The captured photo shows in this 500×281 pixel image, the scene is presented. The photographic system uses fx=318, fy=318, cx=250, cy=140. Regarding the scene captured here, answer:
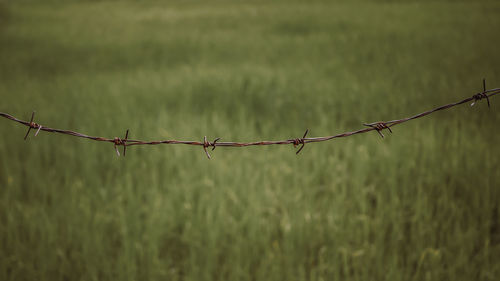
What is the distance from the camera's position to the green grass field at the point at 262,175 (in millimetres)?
1820

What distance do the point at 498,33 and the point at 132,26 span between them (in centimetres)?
942

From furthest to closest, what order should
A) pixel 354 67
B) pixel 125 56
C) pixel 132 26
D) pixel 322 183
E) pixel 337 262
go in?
pixel 132 26 < pixel 125 56 < pixel 354 67 < pixel 322 183 < pixel 337 262

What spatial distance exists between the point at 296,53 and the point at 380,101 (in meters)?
2.87

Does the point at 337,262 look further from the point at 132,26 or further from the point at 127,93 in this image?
the point at 132,26

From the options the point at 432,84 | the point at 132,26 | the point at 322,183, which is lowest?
the point at 322,183

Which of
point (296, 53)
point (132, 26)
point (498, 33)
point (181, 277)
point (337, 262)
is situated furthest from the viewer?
point (132, 26)

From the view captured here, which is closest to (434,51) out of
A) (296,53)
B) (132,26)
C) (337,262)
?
(296,53)

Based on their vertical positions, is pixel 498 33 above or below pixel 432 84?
above

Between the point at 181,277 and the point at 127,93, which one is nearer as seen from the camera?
the point at 181,277

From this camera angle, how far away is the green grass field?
1820 millimetres

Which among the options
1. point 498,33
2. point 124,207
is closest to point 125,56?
point 124,207

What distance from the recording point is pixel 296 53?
245 inches

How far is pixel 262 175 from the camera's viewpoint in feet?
8.54

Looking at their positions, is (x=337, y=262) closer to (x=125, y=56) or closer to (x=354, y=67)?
(x=354, y=67)
